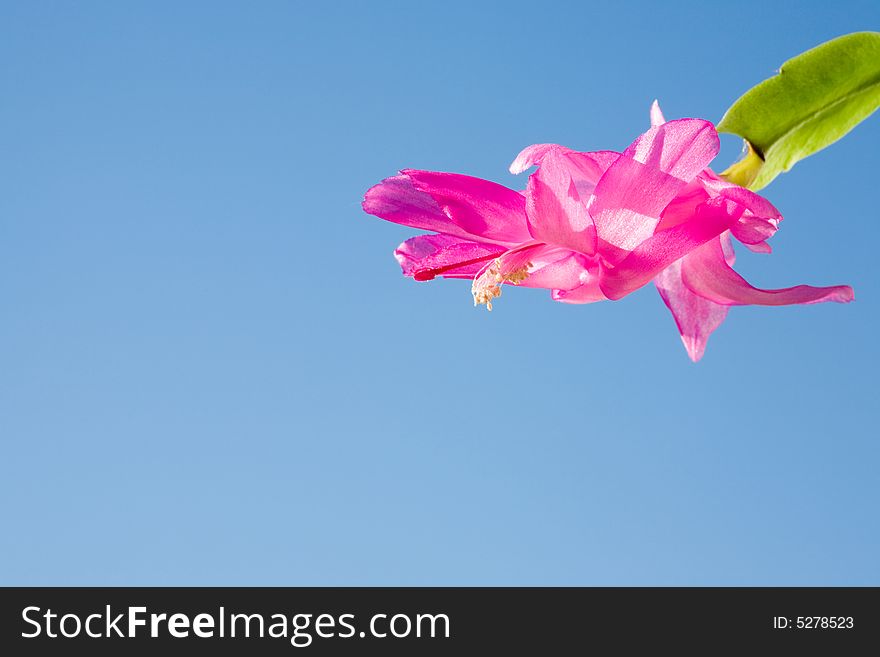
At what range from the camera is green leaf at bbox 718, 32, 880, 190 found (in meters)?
0.80

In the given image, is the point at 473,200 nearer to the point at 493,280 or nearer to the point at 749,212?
the point at 493,280

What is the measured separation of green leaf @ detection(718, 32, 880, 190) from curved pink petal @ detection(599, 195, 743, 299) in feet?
0.58

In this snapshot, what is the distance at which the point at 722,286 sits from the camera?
2.26 ft

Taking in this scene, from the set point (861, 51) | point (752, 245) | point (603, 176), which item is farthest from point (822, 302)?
point (861, 51)

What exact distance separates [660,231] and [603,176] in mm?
50

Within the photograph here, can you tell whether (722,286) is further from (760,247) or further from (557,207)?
(557,207)

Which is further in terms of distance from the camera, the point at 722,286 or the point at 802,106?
the point at 802,106

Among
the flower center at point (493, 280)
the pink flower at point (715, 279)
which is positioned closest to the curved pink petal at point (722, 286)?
the pink flower at point (715, 279)

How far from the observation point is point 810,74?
0.81m

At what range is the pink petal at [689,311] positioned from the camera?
2.36ft

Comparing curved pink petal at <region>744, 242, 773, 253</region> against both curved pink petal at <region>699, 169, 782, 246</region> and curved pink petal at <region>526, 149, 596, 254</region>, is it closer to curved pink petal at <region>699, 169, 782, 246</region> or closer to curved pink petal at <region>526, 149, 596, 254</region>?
curved pink petal at <region>699, 169, 782, 246</region>

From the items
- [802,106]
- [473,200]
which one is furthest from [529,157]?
[802,106]

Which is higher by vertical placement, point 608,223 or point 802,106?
point 802,106

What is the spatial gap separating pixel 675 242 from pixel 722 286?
0.08 meters
